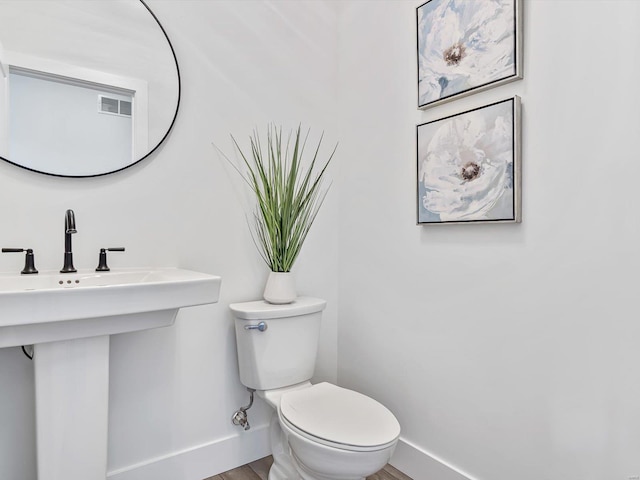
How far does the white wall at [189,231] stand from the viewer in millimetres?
1394

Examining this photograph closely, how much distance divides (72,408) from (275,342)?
2.34 ft

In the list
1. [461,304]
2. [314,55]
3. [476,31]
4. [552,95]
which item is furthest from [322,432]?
[314,55]

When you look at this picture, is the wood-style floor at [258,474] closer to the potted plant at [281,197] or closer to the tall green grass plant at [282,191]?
the potted plant at [281,197]

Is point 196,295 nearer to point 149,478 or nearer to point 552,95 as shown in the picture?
point 149,478

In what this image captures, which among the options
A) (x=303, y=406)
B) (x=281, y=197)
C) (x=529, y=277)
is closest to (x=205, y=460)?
(x=303, y=406)

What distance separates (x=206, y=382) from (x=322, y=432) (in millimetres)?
667


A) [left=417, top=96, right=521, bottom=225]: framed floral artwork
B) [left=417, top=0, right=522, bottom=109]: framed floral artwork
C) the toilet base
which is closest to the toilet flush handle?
the toilet base

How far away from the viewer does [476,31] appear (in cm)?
144

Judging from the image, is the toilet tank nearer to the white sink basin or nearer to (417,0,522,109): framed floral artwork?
the white sink basin

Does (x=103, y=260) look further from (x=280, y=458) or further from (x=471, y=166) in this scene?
(x=471, y=166)

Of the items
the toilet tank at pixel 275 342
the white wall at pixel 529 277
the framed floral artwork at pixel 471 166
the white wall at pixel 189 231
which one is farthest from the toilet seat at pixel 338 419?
the framed floral artwork at pixel 471 166

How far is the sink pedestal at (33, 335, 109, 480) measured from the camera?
1.14 m

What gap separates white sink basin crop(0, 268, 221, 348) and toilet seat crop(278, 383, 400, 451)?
498 mm

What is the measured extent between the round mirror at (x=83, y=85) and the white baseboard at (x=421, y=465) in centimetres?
160
